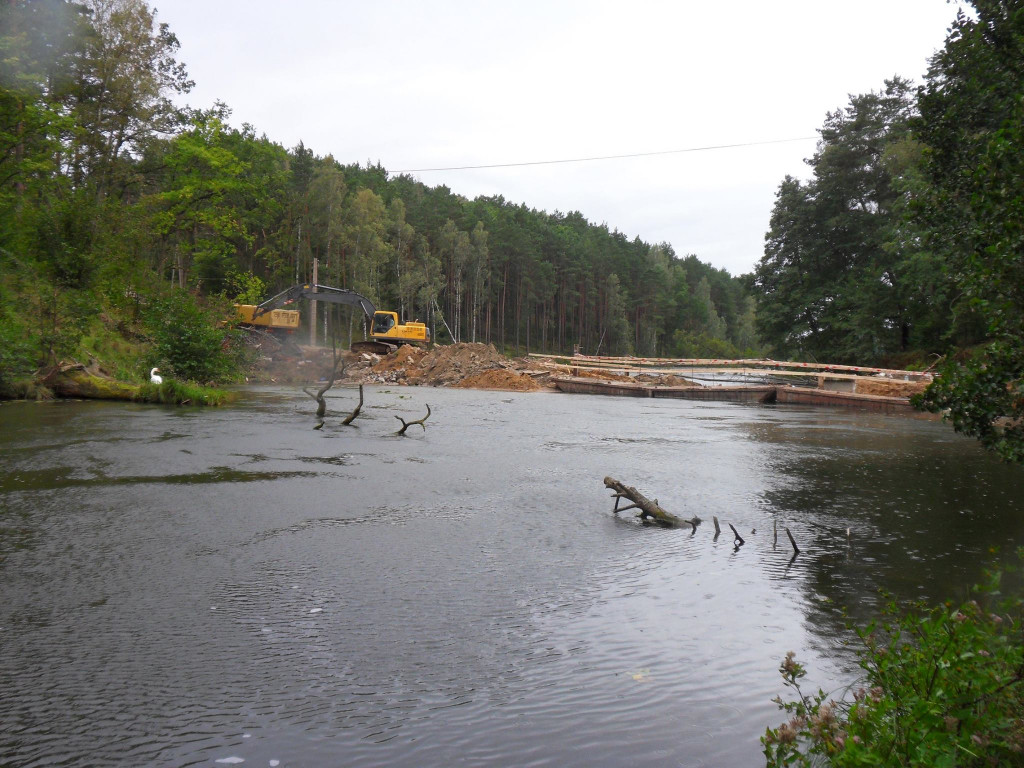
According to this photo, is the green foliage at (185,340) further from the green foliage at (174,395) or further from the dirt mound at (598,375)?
the dirt mound at (598,375)

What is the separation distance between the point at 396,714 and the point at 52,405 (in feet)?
61.3

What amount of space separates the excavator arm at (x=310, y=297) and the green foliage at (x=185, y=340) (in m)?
11.4

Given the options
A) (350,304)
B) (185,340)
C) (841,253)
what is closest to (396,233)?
(350,304)

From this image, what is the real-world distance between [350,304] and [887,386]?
1049 inches

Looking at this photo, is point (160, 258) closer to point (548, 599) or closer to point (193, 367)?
point (193, 367)

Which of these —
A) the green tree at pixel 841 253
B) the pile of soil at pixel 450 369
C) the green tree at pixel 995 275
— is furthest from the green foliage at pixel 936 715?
the green tree at pixel 841 253

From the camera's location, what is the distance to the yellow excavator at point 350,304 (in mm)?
37469

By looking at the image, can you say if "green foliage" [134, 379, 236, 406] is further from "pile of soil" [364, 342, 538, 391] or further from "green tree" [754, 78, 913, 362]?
"green tree" [754, 78, 913, 362]

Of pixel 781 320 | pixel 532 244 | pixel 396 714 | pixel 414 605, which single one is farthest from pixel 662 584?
pixel 532 244

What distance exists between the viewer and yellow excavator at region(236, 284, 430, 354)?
37.5 meters

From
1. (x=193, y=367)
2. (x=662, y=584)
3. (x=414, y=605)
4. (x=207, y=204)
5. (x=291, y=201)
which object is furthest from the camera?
(x=291, y=201)

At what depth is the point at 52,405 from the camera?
18734 millimetres

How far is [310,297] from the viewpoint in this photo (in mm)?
37094

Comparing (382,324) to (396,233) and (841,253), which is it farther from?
(841,253)
